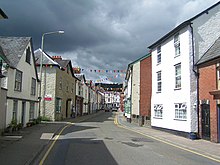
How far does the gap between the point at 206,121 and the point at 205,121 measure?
0.11 metres

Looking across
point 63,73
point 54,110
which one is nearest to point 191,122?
point 54,110

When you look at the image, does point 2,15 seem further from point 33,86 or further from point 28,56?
point 33,86

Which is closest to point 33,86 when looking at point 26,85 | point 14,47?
point 26,85

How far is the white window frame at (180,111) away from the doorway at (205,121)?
1.56 meters

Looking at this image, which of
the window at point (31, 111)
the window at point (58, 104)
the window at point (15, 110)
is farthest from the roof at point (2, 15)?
the window at point (58, 104)

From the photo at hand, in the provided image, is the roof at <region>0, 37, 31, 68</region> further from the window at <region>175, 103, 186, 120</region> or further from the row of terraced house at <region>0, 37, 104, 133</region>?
the window at <region>175, 103, 186, 120</region>

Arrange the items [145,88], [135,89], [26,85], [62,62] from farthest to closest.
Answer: [62,62] < [135,89] < [145,88] < [26,85]

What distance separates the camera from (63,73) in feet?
121

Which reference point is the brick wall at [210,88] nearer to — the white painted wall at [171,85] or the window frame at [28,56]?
the white painted wall at [171,85]

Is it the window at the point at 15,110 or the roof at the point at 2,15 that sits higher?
the roof at the point at 2,15

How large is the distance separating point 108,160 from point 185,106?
10.6m

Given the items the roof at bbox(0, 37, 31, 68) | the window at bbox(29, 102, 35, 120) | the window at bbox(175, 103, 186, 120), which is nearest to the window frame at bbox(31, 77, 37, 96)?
the window at bbox(29, 102, 35, 120)

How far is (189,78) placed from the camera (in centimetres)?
1828

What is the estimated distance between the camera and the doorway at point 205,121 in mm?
16719
